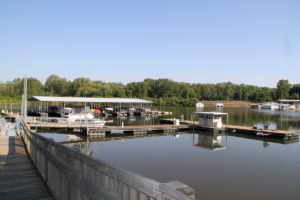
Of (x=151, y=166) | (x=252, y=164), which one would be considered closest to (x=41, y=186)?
(x=151, y=166)

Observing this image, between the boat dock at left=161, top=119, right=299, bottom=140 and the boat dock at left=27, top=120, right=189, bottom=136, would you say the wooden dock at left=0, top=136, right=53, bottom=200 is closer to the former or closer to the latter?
the boat dock at left=27, top=120, right=189, bottom=136

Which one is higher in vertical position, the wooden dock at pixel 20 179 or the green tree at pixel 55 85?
the green tree at pixel 55 85

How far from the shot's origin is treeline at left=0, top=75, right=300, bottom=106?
321ft

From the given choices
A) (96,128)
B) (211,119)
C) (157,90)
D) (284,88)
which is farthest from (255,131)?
(284,88)

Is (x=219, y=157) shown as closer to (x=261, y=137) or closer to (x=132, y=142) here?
(x=132, y=142)

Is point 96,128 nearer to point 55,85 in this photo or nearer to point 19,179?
point 19,179

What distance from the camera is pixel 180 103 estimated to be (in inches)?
4045

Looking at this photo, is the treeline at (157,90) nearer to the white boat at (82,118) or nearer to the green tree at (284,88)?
the green tree at (284,88)

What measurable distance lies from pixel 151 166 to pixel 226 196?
18.4ft

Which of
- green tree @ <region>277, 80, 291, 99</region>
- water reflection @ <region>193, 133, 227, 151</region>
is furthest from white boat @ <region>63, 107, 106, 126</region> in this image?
green tree @ <region>277, 80, 291, 99</region>

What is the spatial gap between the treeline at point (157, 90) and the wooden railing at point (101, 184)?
90.9 m

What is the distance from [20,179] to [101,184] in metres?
4.24

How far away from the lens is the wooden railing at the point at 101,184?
190 cm

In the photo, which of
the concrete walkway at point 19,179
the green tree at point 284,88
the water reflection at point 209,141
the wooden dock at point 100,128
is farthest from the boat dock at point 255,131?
the green tree at point 284,88
